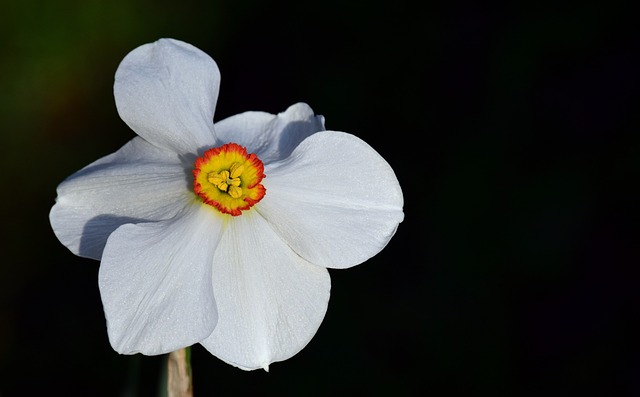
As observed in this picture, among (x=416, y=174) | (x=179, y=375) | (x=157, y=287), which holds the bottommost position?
(x=416, y=174)

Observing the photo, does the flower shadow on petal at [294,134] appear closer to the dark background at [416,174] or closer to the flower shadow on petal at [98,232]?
the flower shadow on petal at [98,232]

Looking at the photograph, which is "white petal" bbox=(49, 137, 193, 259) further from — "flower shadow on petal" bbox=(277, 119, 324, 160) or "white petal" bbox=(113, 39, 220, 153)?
"flower shadow on petal" bbox=(277, 119, 324, 160)

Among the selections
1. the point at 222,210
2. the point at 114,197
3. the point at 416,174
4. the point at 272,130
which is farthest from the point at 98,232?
the point at 416,174

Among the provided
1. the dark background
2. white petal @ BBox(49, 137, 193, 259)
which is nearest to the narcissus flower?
white petal @ BBox(49, 137, 193, 259)

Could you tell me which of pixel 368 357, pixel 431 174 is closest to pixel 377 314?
pixel 368 357

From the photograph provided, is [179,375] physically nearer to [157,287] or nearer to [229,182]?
[157,287]

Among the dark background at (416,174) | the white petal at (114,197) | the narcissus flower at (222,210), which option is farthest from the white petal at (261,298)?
the dark background at (416,174)
